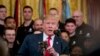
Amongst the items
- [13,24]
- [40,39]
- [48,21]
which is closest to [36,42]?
[40,39]

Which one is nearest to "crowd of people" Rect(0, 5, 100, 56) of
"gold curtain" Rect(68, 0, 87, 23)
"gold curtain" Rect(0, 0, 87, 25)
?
"gold curtain" Rect(0, 0, 87, 25)

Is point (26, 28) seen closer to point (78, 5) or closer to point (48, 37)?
point (48, 37)

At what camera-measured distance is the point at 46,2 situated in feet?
21.5

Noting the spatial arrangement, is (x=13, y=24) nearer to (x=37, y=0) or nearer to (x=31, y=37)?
(x=31, y=37)

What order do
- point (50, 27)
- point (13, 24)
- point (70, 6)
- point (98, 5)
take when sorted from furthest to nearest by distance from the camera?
1. point (70, 6)
2. point (13, 24)
3. point (50, 27)
4. point (98, 5)

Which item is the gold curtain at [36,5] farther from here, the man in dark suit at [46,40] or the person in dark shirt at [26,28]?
the man in dark suit at [46,40]

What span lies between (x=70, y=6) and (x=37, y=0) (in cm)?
68

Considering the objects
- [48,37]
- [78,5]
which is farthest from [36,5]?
[48,37]

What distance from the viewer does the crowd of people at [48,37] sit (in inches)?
119

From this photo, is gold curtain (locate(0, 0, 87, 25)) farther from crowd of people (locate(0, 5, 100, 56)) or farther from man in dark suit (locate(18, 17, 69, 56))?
man in dark suit (locate(18, 17, 69, 56))

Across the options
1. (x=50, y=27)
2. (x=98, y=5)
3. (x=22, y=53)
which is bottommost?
(x=22, y=53)

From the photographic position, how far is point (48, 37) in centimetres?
327

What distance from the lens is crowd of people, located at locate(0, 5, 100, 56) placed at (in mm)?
3031

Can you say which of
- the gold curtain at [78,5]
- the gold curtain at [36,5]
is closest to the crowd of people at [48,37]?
the gold curtain at [36,5]
